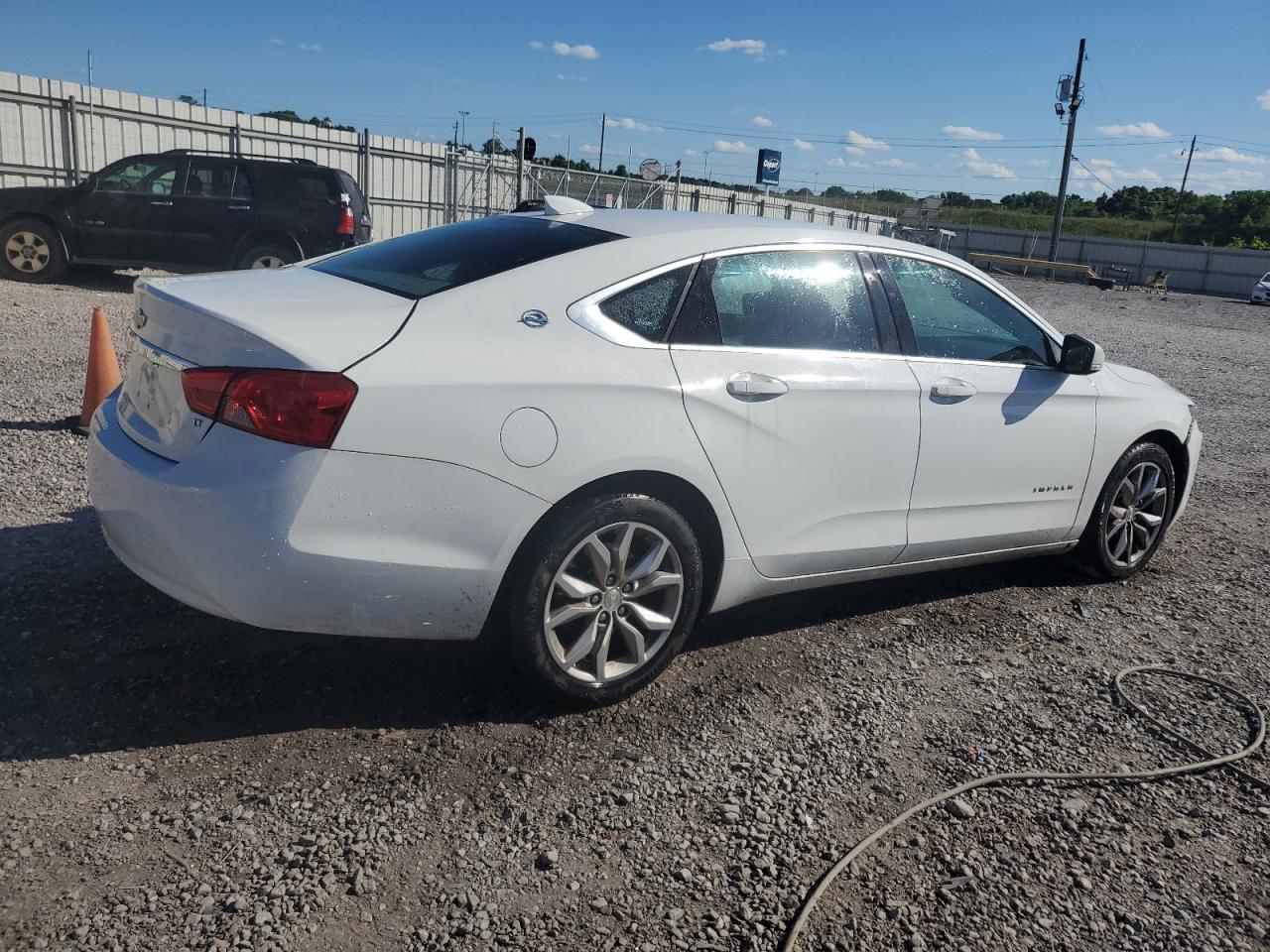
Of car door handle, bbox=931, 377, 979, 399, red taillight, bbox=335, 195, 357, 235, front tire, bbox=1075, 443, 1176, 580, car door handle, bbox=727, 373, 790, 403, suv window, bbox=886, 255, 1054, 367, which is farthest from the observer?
red taillight, bbox=335, 195, 357, 235

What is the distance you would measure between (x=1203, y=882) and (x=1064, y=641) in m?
1.71

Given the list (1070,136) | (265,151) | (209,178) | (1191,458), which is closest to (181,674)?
(1191,458)

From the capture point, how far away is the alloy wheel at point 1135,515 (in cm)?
516

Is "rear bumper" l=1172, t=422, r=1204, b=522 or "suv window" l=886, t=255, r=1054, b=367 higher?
"suv window" l=886, t=255, r=1054, b=367

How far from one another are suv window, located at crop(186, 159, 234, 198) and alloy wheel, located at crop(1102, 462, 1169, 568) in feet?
41.0

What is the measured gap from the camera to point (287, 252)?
14.0 m

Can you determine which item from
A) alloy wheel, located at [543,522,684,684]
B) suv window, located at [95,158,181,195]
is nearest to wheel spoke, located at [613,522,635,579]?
A: alloy wheel, located at [543,522,684,684]

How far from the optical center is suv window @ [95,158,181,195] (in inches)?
545

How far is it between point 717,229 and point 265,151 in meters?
19.2

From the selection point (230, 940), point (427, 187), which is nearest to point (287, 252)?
point (427, 187)

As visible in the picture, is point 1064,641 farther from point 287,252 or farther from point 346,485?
point 287,252

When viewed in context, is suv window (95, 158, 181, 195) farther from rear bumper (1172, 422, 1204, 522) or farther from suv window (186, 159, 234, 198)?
rear bumper (1172, 422, 1204, 522)

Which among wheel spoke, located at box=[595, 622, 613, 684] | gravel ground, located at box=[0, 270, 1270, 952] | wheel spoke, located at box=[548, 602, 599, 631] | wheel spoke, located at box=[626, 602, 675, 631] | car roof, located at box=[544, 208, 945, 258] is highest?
car roof, located at box=[544, 208, 945, 258]

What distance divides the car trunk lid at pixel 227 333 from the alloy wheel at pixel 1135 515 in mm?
3696
